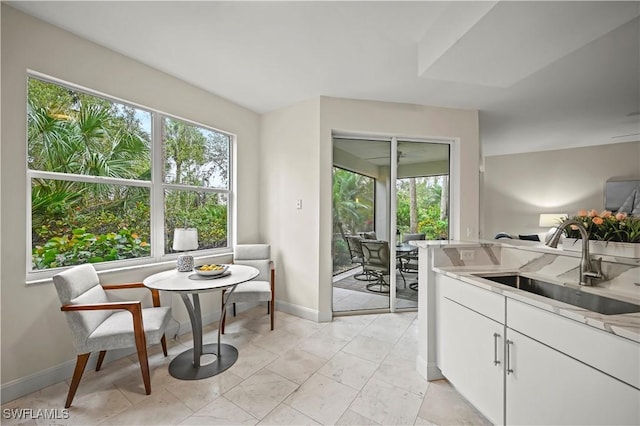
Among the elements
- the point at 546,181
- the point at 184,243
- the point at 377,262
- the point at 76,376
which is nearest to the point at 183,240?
the point at 184,243

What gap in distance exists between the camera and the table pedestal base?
2.05 m

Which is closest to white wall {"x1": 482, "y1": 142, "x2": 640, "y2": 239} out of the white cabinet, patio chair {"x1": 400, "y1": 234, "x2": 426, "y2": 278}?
patio chair {"x1": 400, "y1": 234, "x2": 426, "y2": 278}

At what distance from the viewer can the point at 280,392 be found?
6.15 feet

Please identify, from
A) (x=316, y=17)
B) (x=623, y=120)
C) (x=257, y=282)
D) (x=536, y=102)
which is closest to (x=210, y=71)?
(x=316, y=17)

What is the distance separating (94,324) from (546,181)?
7599 millimetres

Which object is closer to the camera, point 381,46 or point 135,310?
point 135,310

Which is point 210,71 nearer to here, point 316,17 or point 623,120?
point 316,17

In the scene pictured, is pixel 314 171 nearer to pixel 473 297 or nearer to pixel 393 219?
pixel 393 219

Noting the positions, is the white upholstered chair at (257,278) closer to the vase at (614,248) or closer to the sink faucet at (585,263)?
the sink faucet at (585,263)

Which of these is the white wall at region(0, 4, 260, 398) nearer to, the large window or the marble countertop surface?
the large window

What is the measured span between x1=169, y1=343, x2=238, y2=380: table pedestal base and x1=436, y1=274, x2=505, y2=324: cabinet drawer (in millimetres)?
1829

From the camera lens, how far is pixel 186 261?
248 centimetres

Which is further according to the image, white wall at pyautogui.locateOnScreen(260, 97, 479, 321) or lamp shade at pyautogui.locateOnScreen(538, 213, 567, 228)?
lamp shade at pyautogui.locateOnScreen(538, 213, 567, 228)

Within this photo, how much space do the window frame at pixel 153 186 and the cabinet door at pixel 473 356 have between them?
8.42ft
